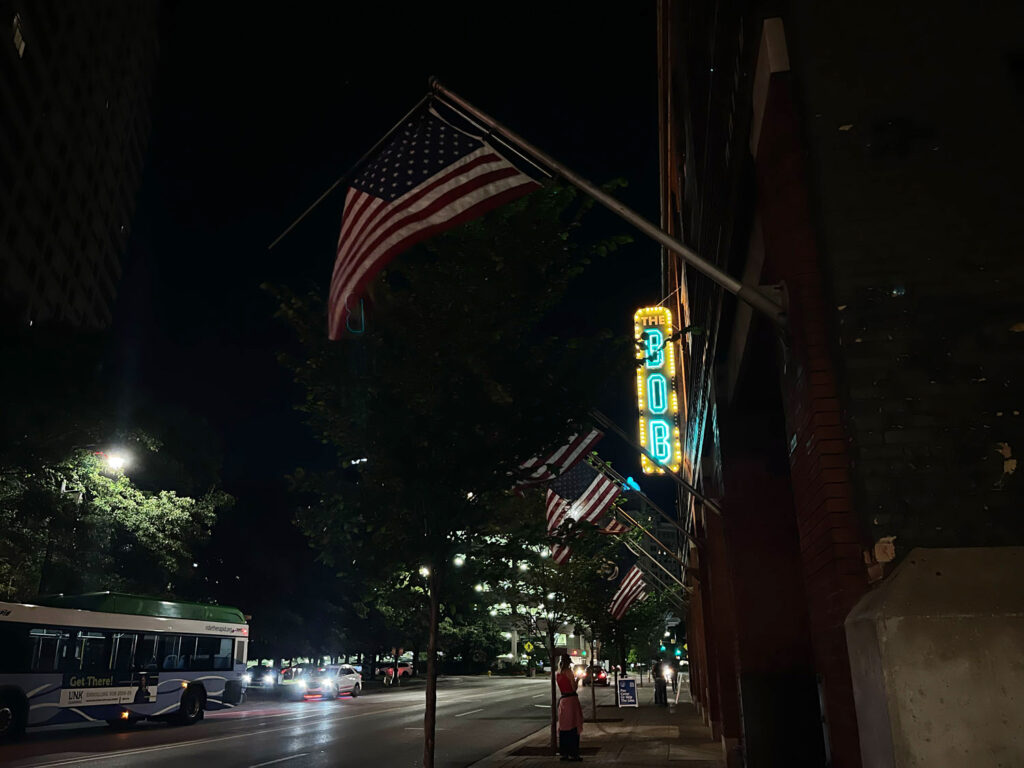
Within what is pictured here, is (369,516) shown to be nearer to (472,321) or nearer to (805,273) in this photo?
(472,321)

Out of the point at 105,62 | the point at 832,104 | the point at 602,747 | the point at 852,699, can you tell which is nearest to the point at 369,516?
the point at 852,699

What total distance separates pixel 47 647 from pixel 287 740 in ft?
20.3

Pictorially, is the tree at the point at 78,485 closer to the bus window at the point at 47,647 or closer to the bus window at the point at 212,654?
the bus window at the point at 47,647

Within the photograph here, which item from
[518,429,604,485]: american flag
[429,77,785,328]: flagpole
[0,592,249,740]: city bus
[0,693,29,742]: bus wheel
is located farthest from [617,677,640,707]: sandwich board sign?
[429,77,785,328]: flagpole

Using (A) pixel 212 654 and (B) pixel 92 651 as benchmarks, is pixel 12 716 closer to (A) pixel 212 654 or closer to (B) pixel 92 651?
(B) pixel 92 651

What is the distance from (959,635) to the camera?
3576 mm

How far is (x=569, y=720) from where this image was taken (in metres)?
13.6

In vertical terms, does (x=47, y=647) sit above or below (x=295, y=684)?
above

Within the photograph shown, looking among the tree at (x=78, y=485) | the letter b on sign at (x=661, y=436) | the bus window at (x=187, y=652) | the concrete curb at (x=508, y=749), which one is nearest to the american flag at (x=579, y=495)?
the concrete curb at (x=508, y=749)

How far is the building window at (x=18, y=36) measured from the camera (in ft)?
207

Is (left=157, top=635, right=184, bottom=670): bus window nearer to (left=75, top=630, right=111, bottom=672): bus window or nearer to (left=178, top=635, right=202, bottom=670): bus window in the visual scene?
(left=178, top=635, right=202, bottom=670): bus window

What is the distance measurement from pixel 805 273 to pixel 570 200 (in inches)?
237

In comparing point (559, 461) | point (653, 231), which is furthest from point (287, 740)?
point (653, 231)

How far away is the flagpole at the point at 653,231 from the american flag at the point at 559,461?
190 inches
